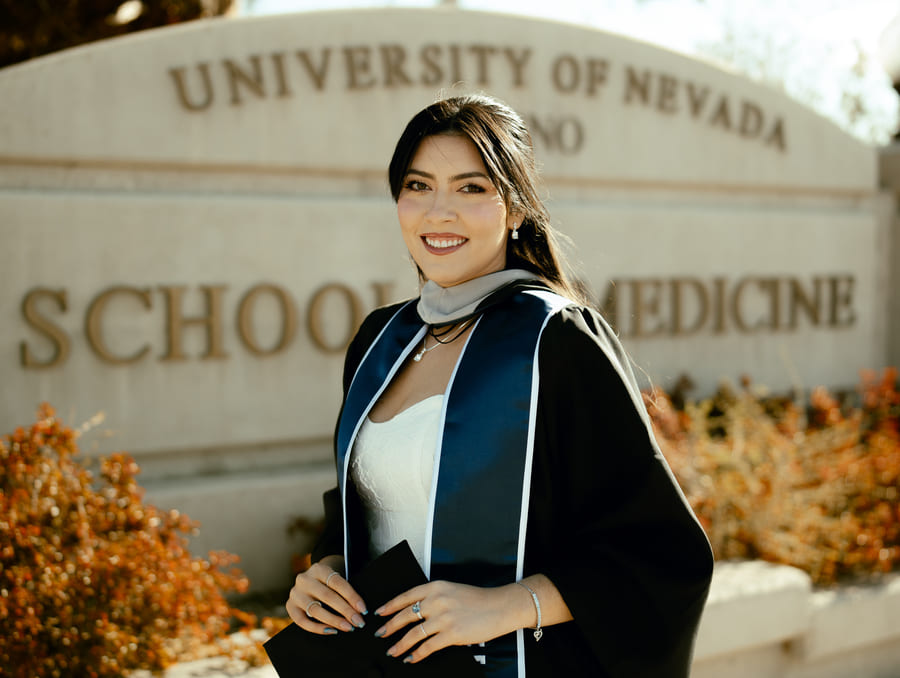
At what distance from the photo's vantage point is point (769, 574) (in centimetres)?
391

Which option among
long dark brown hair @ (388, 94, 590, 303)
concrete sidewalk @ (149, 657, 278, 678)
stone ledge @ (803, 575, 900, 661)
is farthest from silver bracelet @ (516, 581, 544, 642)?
stone ledge @ (803, 575, 900, 661)

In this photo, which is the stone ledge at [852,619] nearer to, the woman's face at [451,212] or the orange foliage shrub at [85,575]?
the orange foliage shrub at [85,575]

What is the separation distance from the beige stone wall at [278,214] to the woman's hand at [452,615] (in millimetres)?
2043

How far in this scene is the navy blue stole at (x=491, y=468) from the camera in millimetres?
1697

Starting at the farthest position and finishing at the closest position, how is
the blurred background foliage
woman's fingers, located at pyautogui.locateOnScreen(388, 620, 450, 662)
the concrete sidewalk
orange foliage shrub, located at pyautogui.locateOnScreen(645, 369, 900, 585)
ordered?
the blurred background foliage, orange foliage shrub, located at pyautogui.locateOnScreen(645, 369, 900, 585), the concrete sidewalk, woman's fingers, located at pyautogui.locateOnScreen(388, 620, 450, 662)

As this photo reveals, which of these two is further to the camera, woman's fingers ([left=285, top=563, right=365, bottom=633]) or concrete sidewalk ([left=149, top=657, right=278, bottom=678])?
concrete sidewalk ([left=149, top=657, right=278, bottom=678])

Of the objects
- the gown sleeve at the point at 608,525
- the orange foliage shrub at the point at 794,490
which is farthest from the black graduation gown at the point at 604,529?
the orange foliage shrub at the point at 794,490

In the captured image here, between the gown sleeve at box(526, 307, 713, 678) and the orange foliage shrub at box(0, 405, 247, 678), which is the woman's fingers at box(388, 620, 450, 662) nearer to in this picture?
the gown sleeve at box(526, 307, 713, 678)

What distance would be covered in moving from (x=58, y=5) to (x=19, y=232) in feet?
8.50

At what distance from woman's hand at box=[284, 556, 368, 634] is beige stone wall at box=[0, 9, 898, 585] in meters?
2.00

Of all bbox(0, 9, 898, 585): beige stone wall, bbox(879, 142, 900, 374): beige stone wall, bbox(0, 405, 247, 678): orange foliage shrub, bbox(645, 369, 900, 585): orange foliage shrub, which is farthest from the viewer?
bbox(879, 142, 900, 374): beige stone wall

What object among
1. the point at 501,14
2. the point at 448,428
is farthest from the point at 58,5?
the point at 448,428

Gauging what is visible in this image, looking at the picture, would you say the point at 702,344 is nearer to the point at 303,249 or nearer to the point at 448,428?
the point at 303,249

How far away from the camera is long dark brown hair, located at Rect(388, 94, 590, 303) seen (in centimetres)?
183
